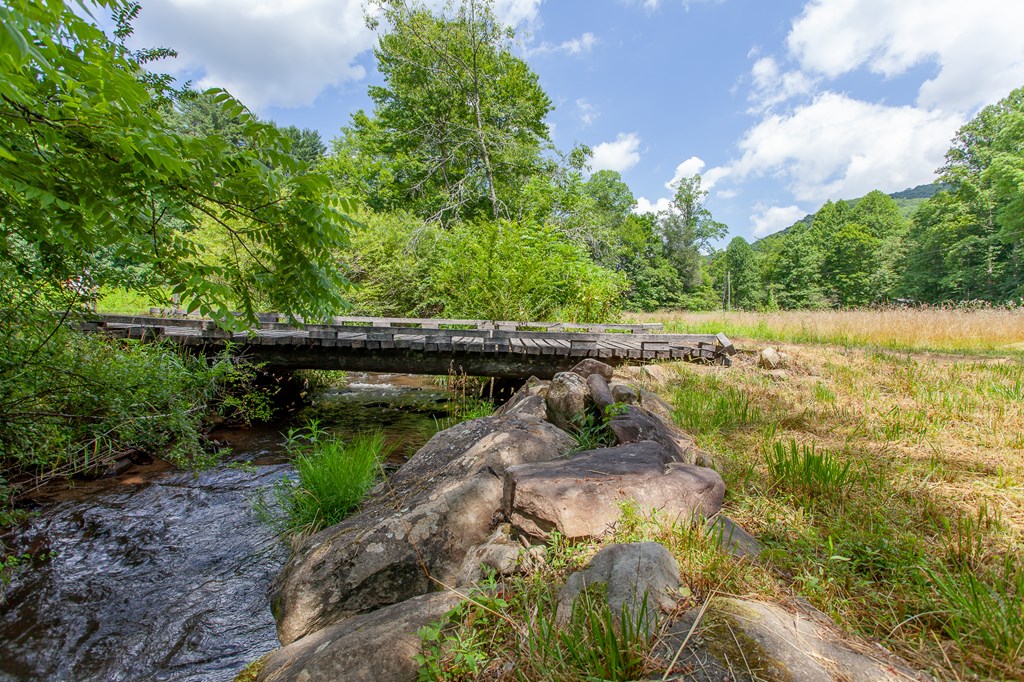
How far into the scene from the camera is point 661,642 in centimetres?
135

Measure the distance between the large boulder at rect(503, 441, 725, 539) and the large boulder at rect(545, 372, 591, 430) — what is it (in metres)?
1.56

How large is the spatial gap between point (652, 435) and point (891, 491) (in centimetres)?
136

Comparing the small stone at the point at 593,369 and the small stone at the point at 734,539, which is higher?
the small stone at the point at 593,369

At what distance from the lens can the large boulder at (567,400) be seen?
414 centimetres

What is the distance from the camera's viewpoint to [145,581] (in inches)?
141

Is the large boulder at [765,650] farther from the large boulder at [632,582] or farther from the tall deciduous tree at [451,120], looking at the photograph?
the tall deciduous tree at [451,120]

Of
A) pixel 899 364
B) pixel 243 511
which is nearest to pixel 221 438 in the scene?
pixel 243 511

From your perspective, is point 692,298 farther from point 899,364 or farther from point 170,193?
point 170,193

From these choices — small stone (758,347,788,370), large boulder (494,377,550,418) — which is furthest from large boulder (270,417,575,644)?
small stone (758,347,788,370)

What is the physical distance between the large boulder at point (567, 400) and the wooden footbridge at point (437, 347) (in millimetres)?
2857

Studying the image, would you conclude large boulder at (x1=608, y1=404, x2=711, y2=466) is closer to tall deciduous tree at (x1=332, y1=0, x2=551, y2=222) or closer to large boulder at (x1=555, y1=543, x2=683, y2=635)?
large boulder at (x1=555, y1=543, x2=683, y2=635)

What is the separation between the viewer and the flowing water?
2.83 meters

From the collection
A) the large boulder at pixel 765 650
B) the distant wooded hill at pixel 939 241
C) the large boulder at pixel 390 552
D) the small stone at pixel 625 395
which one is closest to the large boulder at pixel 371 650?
the large boulder at pixel 390 552

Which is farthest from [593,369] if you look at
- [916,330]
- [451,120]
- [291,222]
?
[451,120]
